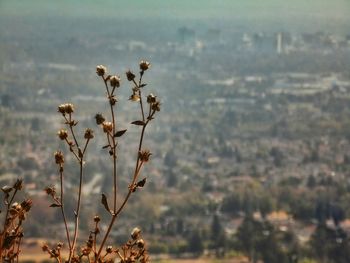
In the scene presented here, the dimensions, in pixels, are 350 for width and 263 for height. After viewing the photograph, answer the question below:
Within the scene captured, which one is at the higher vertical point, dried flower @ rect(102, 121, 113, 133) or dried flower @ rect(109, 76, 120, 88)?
dried flower @ rect(109, 76, 120, 88)

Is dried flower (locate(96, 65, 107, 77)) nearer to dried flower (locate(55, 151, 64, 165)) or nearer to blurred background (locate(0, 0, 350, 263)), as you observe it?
dried flower (locate(55, 151, 64, 165))

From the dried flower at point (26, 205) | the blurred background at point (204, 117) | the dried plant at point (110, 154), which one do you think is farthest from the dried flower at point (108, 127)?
the blurred background at point (204, 117)

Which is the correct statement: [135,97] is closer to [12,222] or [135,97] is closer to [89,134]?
[89,134]

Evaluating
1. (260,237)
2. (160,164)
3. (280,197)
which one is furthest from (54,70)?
(260,237)

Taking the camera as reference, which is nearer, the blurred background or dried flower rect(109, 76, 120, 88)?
dried flower rect(109, 76, 120, 88)

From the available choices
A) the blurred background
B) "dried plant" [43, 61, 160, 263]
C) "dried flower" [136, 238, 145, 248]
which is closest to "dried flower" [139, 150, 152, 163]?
"dried plant" [43, 61, 160, 263]

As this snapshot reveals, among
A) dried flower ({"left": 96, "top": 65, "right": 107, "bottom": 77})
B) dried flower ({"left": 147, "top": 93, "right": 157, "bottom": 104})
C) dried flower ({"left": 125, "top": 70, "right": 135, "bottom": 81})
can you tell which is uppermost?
dried flower ({"left": 96, "top": 65, "right": 107, "bottom": 77})

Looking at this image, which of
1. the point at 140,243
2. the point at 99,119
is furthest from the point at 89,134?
the point at 140,243
